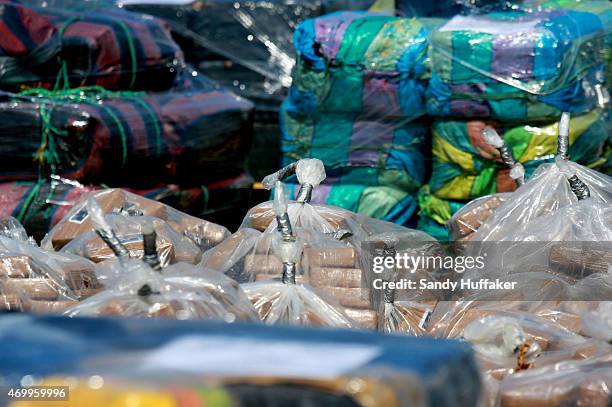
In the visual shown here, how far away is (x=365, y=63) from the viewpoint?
15.5 ft

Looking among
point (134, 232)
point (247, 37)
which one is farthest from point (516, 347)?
point (247, 37)

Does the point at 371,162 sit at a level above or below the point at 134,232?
below

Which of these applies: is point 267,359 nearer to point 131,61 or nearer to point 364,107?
point 364,107

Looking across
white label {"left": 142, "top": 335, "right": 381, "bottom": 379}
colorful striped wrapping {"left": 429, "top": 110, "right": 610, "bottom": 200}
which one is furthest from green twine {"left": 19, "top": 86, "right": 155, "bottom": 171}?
white label {"left": 142, "top": 335, "right": 381, "bottom": 379}

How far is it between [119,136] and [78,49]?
0.51m

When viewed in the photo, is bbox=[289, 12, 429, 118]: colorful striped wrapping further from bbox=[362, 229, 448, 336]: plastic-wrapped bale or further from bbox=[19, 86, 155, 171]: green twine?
bbox=[362, 229, 448, 336]: plastic-wrapped bale

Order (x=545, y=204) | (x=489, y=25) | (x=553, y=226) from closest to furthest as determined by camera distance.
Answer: (x=553, y=226)
(x=545, y=204)
(x=489, y=25)

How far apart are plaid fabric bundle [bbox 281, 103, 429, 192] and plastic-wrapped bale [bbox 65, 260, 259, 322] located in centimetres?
279

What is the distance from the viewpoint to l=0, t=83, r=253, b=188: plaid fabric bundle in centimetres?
438

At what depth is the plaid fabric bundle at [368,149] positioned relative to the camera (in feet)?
16.0

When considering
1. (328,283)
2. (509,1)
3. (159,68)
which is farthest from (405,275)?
(159,68)

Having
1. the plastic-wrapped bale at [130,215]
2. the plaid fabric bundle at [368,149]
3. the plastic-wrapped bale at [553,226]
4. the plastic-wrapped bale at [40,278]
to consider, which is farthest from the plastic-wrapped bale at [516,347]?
the plaid fabric bundle at [368,149]

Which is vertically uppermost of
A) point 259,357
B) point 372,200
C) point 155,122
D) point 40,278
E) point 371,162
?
point 259,357

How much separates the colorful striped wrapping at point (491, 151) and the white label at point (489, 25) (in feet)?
1.37
